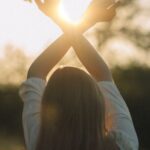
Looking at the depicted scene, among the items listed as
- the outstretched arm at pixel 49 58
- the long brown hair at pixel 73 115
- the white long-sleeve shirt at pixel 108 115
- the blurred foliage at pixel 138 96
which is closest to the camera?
the long brown hair at pixel 73 115

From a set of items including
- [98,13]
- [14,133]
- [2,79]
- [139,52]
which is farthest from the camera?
[2,79]

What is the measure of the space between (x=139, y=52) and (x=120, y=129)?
3598 cm

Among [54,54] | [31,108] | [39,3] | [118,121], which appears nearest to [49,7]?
[39,3]

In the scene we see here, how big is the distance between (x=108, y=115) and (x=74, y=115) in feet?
0.76

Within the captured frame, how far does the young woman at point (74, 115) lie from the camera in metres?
3.10

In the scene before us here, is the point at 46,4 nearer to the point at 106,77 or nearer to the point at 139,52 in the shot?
the point at 106,77

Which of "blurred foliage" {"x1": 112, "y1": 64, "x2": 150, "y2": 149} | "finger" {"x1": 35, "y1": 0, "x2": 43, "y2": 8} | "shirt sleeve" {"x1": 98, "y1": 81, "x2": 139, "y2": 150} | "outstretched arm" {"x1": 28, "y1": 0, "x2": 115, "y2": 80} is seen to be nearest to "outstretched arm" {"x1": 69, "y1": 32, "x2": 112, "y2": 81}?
"outstretched arm" {"x1": 28, "y1": 0, "x2": 115, "y2": 80}

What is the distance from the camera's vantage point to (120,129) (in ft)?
10.5

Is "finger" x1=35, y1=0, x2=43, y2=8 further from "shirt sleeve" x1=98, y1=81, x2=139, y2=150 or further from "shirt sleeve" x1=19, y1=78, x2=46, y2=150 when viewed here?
"shirt sleeve" x1=98, y1=81, x2=139, y2=150

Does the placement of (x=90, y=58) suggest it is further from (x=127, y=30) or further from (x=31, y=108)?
(x=127, y=30)

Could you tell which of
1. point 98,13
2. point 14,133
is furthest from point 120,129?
point 14,133

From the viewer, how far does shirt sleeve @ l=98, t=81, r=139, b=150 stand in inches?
125

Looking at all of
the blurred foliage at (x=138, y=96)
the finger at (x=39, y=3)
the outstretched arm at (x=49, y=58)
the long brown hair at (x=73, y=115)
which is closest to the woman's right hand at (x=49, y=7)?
the finger at (x=39, y=3)

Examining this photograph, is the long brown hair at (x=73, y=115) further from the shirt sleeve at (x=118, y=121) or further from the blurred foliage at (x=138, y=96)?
the blurred foliage at (x=138, y=96)
